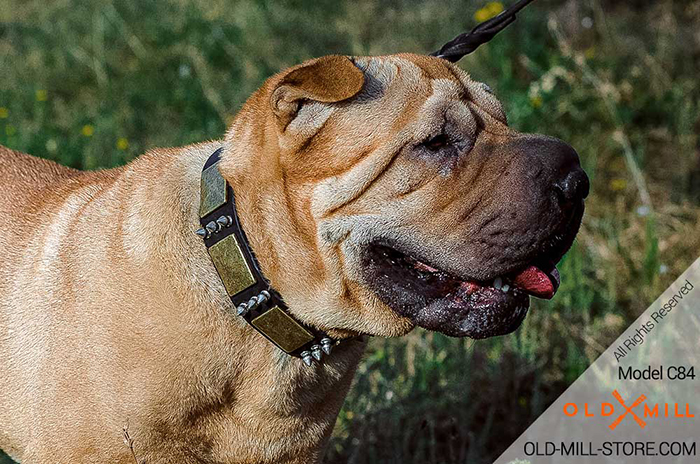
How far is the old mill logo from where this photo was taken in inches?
165

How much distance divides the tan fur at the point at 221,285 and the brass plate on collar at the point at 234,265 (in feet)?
0.20

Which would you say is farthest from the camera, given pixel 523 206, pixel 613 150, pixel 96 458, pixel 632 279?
pixel 613 150

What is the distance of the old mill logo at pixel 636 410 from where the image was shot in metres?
4.20

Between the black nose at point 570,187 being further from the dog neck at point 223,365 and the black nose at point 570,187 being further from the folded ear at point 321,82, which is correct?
the dog neck at point 223,365

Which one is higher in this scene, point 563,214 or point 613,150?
point 563,214

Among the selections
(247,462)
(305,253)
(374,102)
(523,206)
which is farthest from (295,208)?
(247,462)

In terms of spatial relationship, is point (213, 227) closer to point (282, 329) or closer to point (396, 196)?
point (282, 329)

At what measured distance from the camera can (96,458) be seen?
2.95m

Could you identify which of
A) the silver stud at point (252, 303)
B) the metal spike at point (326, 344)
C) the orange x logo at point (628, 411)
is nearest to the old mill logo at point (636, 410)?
the orange x logo at point (628, 411)

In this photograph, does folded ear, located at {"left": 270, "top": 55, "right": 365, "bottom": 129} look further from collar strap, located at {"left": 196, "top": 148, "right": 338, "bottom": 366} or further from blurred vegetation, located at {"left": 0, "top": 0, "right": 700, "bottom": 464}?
blurred vegetation, located at {"left": 0, "top": 0, "right": 700, "bottom": 464}

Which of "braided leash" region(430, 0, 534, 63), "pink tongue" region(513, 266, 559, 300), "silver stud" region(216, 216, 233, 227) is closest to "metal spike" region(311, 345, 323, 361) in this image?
"silver stud" region(216, 216, 233, 227)

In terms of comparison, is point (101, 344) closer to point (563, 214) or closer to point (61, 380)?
point (61, 380)

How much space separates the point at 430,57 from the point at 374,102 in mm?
398

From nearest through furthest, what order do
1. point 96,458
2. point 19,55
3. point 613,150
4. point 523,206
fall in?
point 523,206 < point 96,458 < point 613,150 < point 19,55
